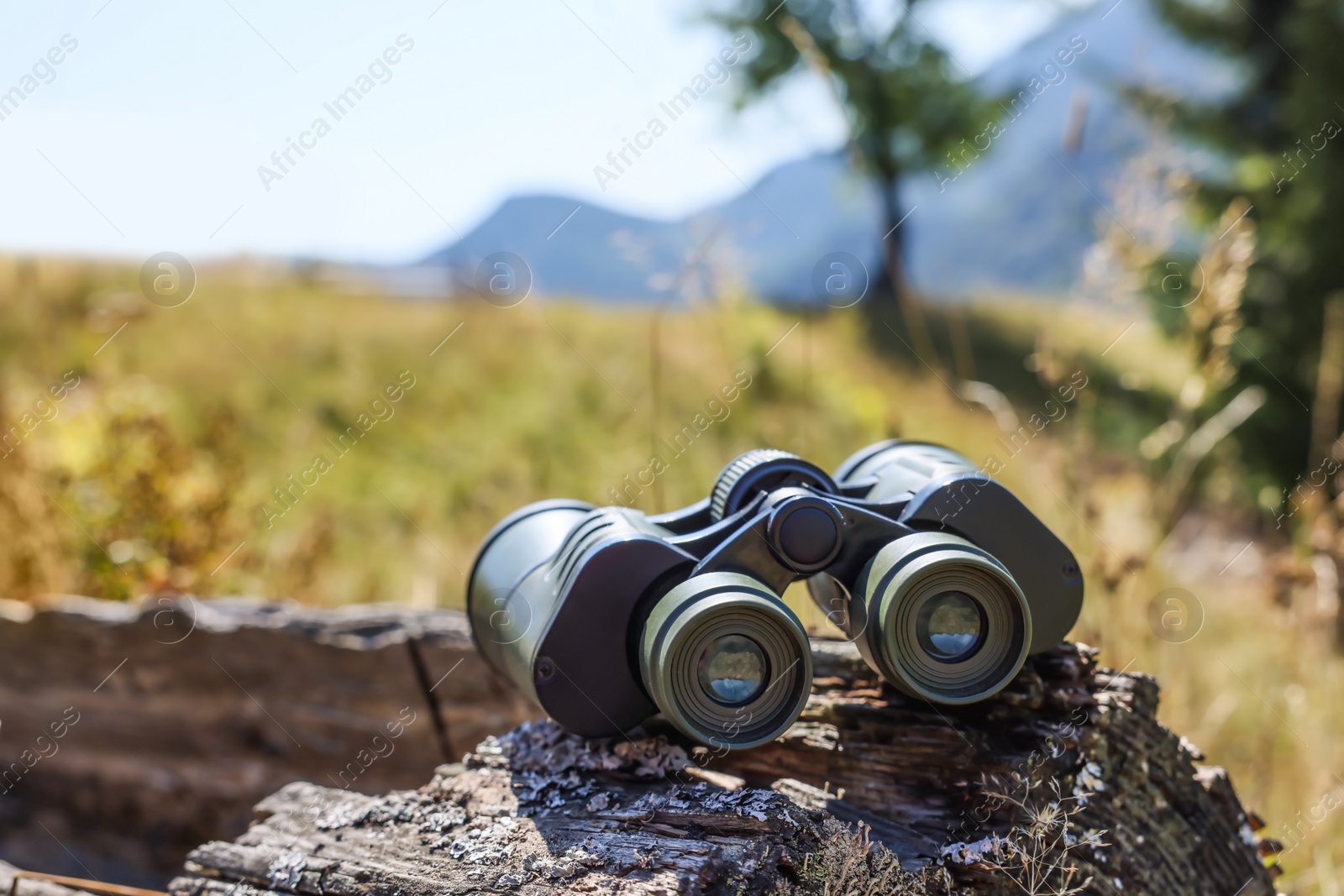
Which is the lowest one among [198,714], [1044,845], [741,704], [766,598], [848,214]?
[1044,845]

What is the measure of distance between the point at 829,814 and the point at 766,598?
0.37 m

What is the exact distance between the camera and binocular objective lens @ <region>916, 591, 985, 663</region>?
5.26 ft

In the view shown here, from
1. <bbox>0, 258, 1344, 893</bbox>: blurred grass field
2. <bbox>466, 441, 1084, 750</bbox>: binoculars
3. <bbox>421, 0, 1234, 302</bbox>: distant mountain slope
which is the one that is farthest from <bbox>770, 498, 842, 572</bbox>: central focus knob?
<bbox>421, 0, 1234, 302</bbox>: distant mountain slope

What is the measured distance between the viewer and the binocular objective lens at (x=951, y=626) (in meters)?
1.60

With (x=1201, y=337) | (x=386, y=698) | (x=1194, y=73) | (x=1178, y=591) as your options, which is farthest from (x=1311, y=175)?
(x=386, y=698)

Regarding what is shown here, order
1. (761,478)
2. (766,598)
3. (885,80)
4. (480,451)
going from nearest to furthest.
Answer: (766,598) → (761,478) → (480,451) → (885,80)

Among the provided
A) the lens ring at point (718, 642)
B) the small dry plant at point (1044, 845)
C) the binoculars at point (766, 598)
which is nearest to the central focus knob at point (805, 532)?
the binoculars at point (766, 598)

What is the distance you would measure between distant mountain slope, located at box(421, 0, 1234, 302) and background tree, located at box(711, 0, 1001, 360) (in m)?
0.57

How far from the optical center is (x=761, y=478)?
6.04 feet

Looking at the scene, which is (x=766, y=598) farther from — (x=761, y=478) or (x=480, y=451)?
(x=480, y=451)

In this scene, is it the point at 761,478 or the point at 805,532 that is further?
the point at 761,478

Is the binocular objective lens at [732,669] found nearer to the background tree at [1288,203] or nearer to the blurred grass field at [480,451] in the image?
the blurred grass field at [480,451]

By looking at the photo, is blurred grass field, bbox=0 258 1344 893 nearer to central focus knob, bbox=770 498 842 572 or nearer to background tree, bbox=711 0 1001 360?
central focus knob, bbox=770 498 842 572

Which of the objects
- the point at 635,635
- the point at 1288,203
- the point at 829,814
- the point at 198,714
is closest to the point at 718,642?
the point at 635,635
